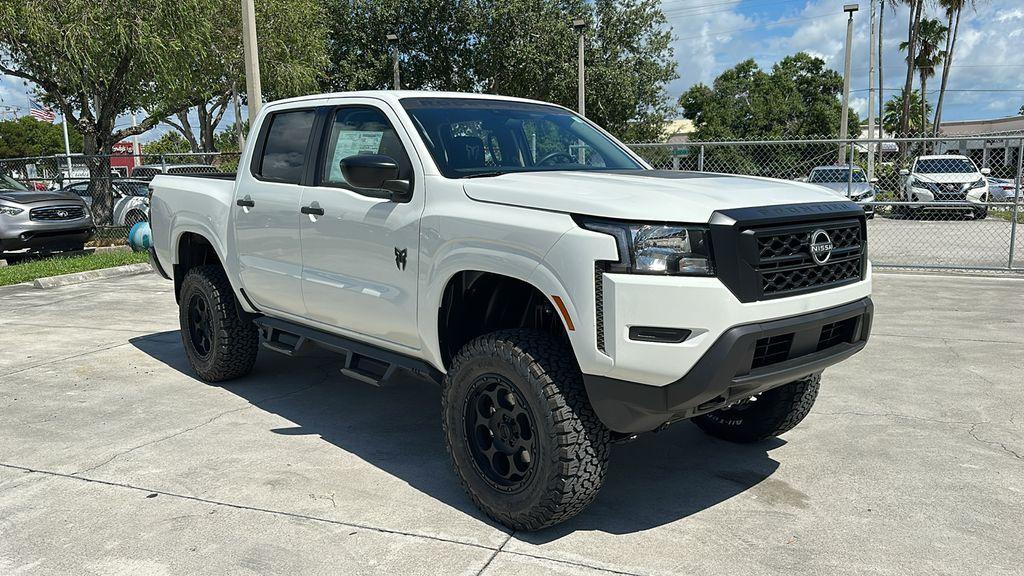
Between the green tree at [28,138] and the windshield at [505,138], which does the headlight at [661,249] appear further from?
the green tree at [28,138]

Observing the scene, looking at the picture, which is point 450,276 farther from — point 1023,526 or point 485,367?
point 1023,526

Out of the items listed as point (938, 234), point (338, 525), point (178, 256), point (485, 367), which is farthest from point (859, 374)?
point (938, 234)

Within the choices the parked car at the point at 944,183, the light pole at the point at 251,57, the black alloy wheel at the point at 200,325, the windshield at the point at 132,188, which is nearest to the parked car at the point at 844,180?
the parked car at the point at 944,183

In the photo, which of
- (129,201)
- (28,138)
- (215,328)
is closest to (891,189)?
(215,328)

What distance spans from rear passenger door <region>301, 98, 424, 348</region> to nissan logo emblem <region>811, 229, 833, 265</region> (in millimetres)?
1822

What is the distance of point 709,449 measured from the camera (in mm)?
4801

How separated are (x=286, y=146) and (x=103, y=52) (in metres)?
12.0

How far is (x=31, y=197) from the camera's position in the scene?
13.5 metres

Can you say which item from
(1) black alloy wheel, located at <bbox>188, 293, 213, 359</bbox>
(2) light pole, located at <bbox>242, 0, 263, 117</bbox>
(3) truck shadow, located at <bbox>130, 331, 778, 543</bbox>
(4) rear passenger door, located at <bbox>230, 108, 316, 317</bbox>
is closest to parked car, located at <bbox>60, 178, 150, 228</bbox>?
(2) light pole, located at <bbox>242, 0, 263, 117</bbox>

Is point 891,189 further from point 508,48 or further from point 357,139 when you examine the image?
point 508,48

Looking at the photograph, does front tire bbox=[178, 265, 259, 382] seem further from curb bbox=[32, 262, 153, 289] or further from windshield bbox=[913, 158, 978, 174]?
windshield bbox=[913, 158, 978, 174]

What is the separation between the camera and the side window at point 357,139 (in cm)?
444

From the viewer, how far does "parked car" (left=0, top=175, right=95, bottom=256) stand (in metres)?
13.2

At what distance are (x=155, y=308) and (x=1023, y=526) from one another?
865cm
